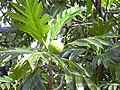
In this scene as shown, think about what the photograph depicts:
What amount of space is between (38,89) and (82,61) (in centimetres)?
39

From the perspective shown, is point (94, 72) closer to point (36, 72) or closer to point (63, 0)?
point (36, 72)

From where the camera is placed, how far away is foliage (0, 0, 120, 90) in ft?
3.53

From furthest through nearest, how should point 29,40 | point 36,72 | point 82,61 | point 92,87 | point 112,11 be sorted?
1. point 29,40
2. point 112,11
3. point 82,61
4. point 36,72
5. point 92,87

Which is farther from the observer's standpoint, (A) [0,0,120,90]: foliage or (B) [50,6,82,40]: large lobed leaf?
(B) [50,6,82,40]: large lobed leaf

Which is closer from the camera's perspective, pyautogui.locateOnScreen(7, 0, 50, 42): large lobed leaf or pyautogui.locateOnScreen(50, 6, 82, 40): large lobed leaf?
pyautogui.locateOnScreen(7, 0, 50, 42): large lobed leaf

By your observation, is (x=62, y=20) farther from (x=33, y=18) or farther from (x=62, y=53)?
(x=62, y=53)

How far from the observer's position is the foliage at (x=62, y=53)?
1.08m

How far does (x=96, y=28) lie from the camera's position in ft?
4.88

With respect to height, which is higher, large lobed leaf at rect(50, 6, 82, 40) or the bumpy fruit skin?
large lobed leaf at rect(50, 6, 82, 40)

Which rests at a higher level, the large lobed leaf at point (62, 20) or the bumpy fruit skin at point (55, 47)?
the large lobed leaf at point (62, 20)

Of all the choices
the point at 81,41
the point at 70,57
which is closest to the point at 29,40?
the point at 70,57

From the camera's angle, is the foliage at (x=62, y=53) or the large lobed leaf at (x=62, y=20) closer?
the foliage at (x=62, y=53)

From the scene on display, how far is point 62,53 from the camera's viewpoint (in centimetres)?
148

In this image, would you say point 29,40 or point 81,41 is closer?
point 81,41
